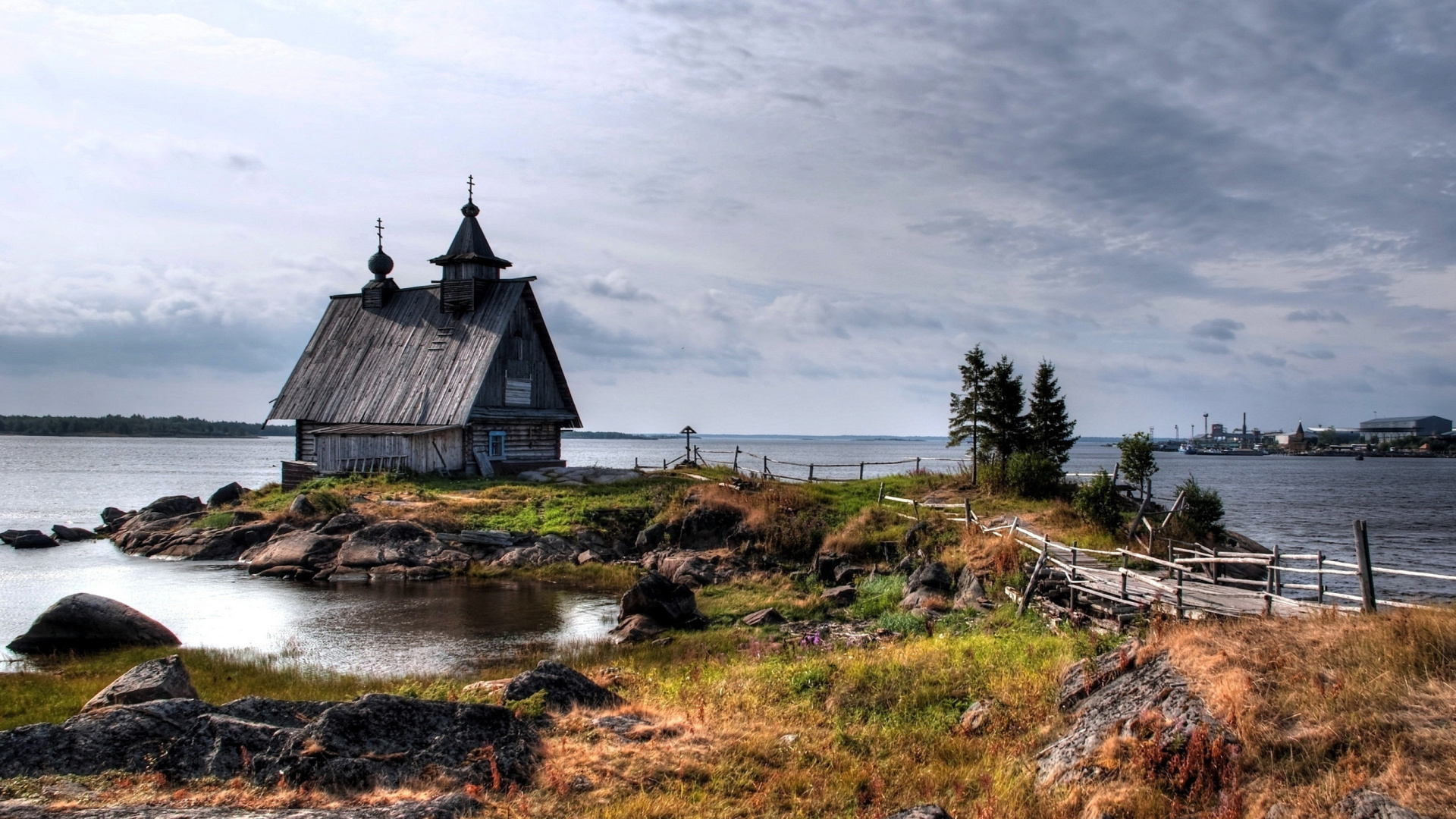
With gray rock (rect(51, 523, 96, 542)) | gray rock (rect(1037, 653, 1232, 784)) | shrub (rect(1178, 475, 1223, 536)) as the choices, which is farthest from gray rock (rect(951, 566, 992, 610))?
gray rock (rect(51, 523, 96, 542))

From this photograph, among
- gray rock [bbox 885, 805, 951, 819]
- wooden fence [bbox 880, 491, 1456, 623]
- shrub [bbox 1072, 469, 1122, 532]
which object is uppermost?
shrub [bbox 1072, 469, 1122, 532]

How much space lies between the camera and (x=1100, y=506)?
2405cm

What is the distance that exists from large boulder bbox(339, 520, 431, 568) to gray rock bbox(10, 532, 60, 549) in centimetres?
1501

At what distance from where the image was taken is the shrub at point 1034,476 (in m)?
29.9

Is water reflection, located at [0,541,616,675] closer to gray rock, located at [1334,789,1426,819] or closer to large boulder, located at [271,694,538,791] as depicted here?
large boulder, located at [271,694,538,791]

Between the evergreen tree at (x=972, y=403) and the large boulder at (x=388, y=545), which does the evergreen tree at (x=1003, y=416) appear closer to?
the evergreen tree at (x=972, y=403)

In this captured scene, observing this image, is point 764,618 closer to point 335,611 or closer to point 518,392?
point 335,611

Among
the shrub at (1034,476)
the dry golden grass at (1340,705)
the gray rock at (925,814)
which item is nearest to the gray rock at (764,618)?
the dry golden grass at (1340,705)

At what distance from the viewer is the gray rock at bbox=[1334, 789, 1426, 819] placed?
6.49 metres

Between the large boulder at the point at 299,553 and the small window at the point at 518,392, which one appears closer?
the large boulder at the point at 299,553

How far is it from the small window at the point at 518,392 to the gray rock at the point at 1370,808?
36406 mm

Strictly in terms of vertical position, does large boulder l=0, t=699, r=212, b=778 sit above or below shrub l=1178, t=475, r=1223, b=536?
below

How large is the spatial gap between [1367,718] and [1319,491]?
77.6 meters

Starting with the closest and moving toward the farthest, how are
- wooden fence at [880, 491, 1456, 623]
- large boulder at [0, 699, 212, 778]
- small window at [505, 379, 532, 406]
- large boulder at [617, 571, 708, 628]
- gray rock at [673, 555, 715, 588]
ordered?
large boulder at [0, 699, 212, 778]
wooden fence at [880, 491, 1456, 623]
large boulder at [617, 571, 708, 628]
gray rock at [673, 555, 715, 588]
small window at [505, 379, 532, 406]
